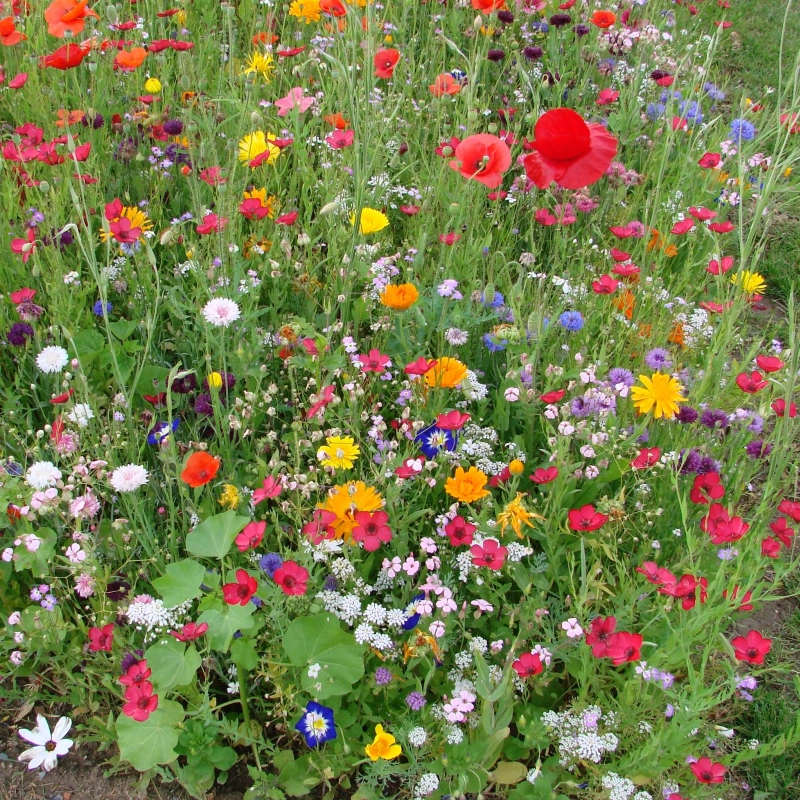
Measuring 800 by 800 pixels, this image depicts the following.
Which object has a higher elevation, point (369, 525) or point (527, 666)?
point (369, 525)

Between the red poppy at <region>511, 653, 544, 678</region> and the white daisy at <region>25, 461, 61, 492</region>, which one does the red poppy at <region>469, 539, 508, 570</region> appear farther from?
the white daisy at <region>25, 461, 61, 492</region>

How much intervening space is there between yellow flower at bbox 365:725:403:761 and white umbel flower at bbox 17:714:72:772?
63cm

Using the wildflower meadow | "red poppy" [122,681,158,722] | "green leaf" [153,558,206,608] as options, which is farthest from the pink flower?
"red poppy" [122,681,158,722]

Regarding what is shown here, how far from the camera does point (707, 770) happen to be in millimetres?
1518

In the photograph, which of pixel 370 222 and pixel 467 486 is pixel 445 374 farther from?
pixel 370 222

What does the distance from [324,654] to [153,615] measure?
0.37 metres

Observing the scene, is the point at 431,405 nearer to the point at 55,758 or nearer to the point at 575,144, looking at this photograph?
the point at 575,144

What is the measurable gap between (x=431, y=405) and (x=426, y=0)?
9.09ft

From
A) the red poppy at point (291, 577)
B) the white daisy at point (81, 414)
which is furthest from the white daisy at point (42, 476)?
the red poppy at point (291, 577)

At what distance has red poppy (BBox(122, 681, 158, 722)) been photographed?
143 cm

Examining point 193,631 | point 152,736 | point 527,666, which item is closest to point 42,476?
point 193,631

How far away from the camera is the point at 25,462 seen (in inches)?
71.4

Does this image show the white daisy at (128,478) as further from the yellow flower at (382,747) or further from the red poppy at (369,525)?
the yellow flower at (382,747)

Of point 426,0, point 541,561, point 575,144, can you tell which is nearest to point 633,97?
point 426,0
